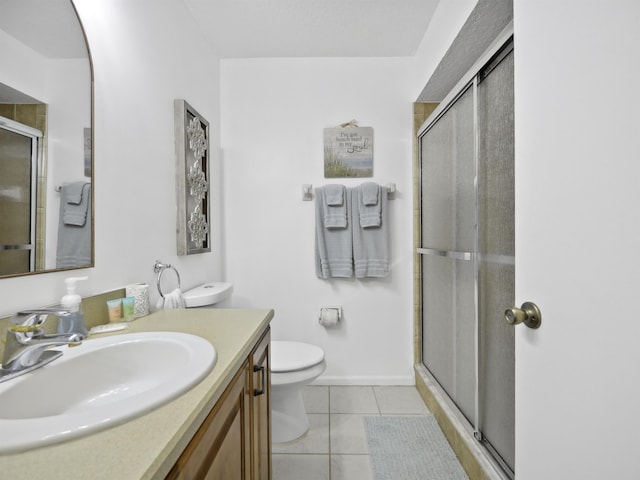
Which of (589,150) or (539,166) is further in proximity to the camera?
(539,166)

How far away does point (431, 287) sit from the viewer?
6.59ft

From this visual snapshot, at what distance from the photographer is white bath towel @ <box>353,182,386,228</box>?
207cm

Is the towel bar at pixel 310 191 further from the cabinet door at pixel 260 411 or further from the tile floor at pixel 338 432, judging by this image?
the tile floor at pixel 338 432

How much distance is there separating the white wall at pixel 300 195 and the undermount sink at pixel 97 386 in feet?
4.61

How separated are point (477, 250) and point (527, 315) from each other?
609mm

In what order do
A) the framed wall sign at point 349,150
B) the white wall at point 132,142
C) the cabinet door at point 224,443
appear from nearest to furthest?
the cabinet door at point 224,443
the white wall at point 132,142
the framed wall sign at point 349,150

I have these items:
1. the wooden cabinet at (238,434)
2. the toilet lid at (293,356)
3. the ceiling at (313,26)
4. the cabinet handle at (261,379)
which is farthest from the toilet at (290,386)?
the ceiling at (313,26)

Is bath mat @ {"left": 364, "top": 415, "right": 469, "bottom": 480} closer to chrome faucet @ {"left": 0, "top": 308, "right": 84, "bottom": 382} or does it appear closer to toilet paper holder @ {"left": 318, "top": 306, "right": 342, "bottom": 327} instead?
toilet paper holder @ {"left": 318, "top": 306, "right": 342, "bottom": 327}

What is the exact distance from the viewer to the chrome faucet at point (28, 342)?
635 mm

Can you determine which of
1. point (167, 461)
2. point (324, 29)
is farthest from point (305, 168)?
point (167, 461)

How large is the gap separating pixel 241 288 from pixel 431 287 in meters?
1.30

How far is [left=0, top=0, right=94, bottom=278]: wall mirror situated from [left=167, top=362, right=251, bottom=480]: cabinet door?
2.04 feet

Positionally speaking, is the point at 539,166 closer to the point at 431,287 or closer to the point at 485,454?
the point at 485,454

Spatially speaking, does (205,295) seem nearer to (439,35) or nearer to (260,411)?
(260,411)
